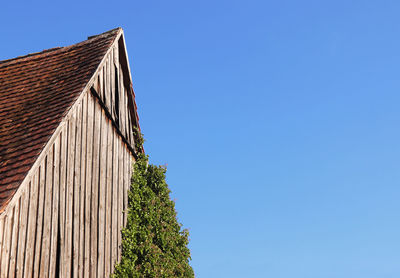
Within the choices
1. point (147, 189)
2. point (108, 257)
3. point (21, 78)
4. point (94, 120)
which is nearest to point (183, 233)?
point (147, 189)

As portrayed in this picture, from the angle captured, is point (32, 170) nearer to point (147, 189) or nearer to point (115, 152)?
point (115, 152)

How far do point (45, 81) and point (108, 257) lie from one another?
4419 mm

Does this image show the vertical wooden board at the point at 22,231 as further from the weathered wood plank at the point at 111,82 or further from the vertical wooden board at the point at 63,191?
the weathered wood plank at the point at 111,82

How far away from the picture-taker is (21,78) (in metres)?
12.7

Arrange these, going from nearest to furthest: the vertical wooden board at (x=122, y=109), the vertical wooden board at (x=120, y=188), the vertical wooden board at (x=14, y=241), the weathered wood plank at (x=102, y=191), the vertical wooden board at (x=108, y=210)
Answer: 1. the vertical wooden board at (x=14, y=241)
2. the weathered wood plank at (x=102, y=191)
3. the vertical wooden board at (x=108, y=210)
4. the vertical wooden board at (x=120, y=188)
5. the vertical wooden board at (x=122, y=109)

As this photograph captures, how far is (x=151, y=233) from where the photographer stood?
1385 centimetres

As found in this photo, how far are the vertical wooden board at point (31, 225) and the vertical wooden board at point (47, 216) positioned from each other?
32 cm

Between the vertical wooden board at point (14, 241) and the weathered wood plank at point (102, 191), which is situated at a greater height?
the weathered wood plank at point (102, 191)

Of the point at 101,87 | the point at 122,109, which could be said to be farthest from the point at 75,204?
the point at 122,109

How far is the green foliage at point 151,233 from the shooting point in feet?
42.6

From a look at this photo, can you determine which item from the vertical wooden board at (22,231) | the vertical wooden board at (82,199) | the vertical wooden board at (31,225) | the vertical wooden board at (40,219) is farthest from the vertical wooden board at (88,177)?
the vertical wooden board at (22,231)

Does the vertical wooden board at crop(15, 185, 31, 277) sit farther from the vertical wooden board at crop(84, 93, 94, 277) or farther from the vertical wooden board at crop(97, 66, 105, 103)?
the vertical wooden board at crop(97, 66, 105, 103)

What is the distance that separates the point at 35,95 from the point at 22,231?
405 cm

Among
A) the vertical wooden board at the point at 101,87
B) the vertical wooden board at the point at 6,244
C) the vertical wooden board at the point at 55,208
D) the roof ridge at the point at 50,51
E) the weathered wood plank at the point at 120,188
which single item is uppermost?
the roof ridge at the point at 50,51
